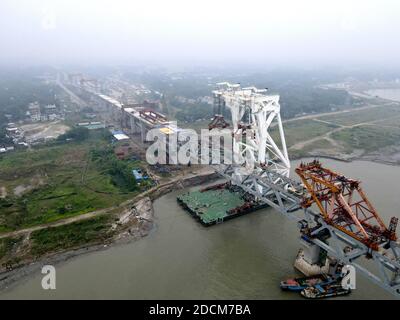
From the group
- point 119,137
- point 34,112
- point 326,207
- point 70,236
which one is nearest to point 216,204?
point 326,207

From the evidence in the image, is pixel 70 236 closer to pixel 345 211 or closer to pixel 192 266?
pixel 192 266

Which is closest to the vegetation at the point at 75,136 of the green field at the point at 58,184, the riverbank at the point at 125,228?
the green field at the point at 58,184

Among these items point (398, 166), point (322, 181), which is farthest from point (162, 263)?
point (398, 166)

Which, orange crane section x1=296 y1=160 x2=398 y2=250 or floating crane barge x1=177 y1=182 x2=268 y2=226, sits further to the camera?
floating crane barge x1=177 y1=182 x2=268 y2=226

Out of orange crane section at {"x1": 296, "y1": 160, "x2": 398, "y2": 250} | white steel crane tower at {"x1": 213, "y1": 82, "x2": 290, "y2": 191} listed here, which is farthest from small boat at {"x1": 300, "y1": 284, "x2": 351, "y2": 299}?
white steel crane tower at {"x1": 213, "y1": 82, "x2": 290, "y2": 191}

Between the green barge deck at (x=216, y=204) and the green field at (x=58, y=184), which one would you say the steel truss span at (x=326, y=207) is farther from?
the green field at (x=58, y=184)

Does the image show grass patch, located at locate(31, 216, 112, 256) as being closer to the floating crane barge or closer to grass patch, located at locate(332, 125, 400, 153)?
the floating crane barge

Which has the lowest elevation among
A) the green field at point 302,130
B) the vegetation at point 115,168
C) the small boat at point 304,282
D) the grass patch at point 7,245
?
the grass patch at point 7,245
